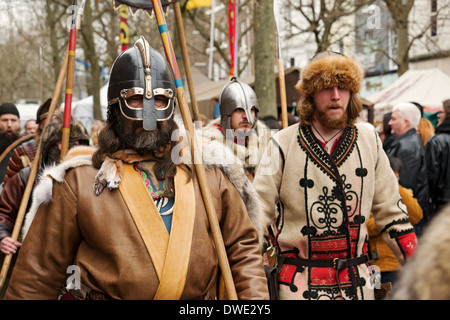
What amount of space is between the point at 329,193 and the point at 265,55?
7519 millimetres

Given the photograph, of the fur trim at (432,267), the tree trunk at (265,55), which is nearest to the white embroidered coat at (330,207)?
the fur trim at (432,267)

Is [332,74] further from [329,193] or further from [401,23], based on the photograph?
[401,23]

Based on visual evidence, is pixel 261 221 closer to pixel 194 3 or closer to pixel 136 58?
pixel 136 58

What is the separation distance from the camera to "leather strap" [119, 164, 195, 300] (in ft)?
8.50

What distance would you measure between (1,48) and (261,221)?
2764cm

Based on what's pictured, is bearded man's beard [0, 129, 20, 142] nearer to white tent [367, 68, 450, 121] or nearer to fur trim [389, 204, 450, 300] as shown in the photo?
fur trim [389, 204, 450, 300]

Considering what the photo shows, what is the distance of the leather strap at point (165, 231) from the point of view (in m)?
2.59

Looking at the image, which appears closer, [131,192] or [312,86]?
[131,192]

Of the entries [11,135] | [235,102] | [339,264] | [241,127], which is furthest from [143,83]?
[11,135]

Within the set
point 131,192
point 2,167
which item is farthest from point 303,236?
point 2,167

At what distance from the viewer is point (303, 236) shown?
3449 millimetres

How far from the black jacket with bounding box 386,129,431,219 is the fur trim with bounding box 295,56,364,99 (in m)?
2.80

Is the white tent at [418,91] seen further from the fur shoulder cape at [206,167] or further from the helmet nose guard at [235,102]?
the fur shoulder cape at [206,167]
